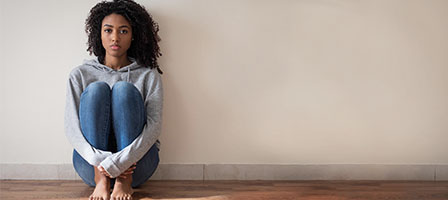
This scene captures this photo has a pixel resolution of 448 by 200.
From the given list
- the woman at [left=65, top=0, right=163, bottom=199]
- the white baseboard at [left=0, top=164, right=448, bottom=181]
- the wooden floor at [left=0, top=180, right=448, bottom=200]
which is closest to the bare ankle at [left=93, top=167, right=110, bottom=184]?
the woman at [left=65, top=0, right=163, bottom=199]

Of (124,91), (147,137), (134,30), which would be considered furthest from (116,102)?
(134,30)

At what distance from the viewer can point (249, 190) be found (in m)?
1.90

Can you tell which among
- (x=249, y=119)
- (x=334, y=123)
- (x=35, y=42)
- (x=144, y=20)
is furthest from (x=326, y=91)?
(x=35, y=42)

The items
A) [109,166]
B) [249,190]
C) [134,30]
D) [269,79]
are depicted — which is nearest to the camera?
[109,166]

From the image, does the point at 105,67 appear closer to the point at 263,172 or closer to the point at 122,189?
the point at 122,189

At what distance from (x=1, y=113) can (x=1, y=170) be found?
272 millimetres

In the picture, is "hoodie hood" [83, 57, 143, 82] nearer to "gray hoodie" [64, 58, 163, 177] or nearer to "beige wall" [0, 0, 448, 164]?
"gray hoodie" [64, 58, 163, 177]

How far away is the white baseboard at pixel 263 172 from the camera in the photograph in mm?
2070

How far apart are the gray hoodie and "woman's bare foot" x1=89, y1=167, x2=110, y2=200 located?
0.05 m

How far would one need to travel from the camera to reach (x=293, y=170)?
214cm

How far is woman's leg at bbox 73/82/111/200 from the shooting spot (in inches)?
66.8

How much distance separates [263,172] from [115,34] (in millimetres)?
961

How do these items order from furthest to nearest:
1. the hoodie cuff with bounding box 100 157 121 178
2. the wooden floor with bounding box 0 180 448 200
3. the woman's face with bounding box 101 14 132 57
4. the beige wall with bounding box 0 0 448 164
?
the beige wall with bounding box 0 0 448 164 < the woman's face with bounding box 101 14 132 57 < the wooden floor with bounding box 0 180 448 200 < the hoodie cuff with bounding box 100 157 121 178

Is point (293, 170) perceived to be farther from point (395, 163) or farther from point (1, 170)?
point (1, 170)
